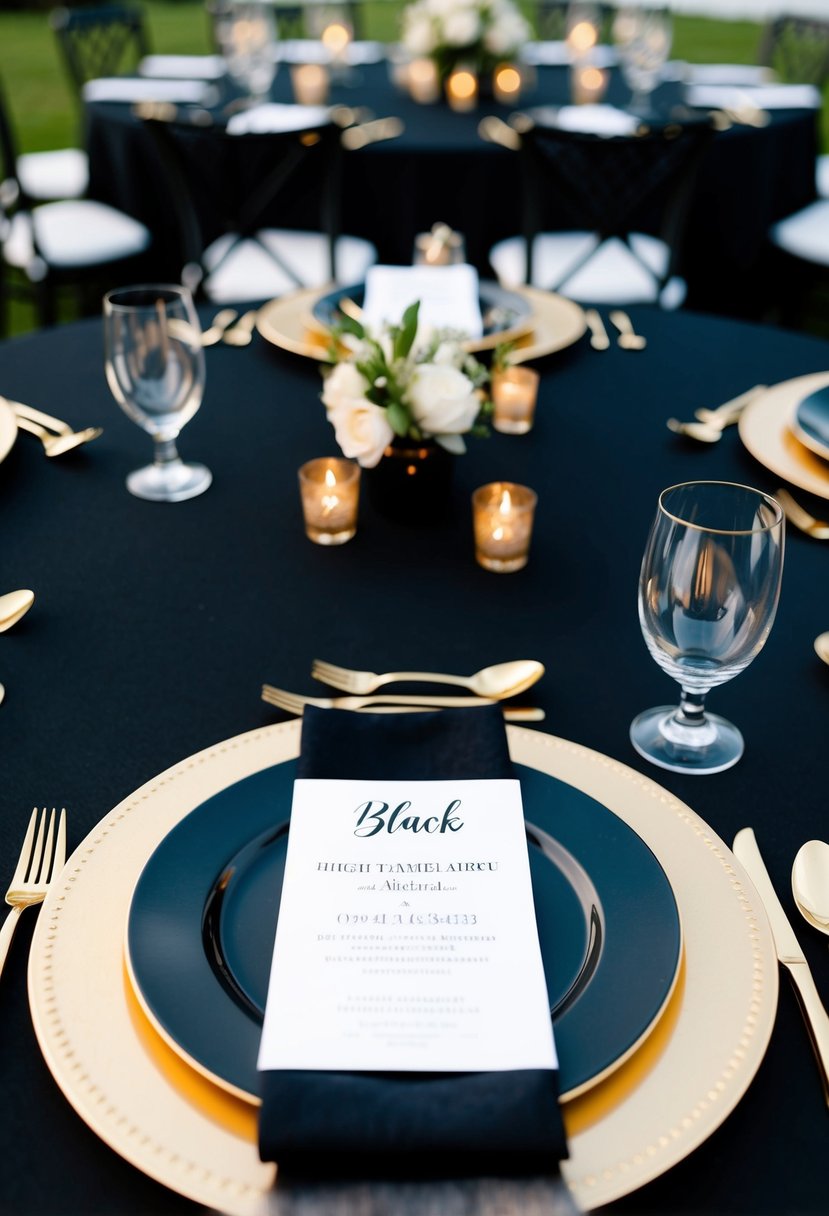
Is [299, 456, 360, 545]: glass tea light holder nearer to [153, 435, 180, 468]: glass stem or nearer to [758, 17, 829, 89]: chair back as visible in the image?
[153, 435, 180, 468]: glass stem

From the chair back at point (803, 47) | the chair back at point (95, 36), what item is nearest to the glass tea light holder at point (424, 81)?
the chair back at point (95, 36)

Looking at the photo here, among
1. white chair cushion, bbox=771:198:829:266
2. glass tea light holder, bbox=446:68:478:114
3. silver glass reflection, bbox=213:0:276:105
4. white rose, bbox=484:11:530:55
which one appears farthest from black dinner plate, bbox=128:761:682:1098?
silver glass reflection, bbox=213:0:276:105

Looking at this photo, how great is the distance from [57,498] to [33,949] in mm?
668

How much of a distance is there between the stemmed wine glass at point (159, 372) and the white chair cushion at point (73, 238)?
2202 millimetres

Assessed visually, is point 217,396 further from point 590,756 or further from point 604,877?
point 604,877

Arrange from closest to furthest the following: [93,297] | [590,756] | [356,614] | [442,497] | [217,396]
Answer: [590,756]
[356,614]
[442,497]
[217,396]
[93,297]

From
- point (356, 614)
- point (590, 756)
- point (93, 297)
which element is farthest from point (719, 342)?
point (93, 297)

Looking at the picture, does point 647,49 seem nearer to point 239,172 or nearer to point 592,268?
point 592,268

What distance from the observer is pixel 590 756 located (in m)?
0.72

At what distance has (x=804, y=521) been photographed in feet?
3.50

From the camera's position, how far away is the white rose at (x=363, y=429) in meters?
0.98

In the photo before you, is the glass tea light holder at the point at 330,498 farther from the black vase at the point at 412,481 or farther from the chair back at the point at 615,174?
the chair back at the point at 615,174

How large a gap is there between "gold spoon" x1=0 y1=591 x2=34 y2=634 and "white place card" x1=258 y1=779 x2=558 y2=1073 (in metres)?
0.38

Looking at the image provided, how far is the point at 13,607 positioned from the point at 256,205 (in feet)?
6.40
